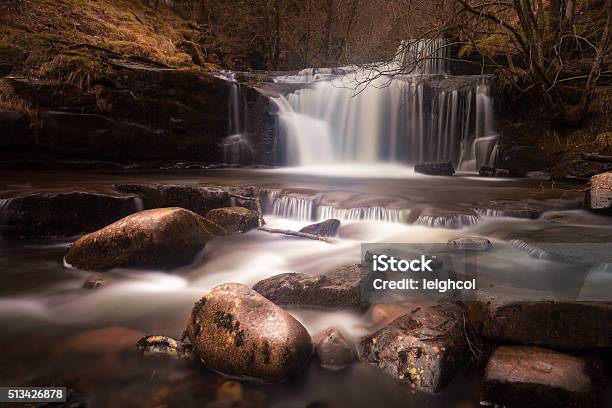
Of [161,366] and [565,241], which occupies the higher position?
[565,241]

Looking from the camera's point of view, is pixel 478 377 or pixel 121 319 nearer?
pixel 478 377

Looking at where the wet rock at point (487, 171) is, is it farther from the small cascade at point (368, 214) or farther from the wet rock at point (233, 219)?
the wet rock at point (233, 219)

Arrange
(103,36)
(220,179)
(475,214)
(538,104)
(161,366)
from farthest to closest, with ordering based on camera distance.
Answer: (103,36)
(538,104)
(220,179)
(475,214)
(161,366)

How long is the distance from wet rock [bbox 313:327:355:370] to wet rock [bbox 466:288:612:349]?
895 millimetres

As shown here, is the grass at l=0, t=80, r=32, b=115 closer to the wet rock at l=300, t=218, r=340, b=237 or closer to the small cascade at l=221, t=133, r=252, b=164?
the small cascade at l=221, t=133, r=252, b=164

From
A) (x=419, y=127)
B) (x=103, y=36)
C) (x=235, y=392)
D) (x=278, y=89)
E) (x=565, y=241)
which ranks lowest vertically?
(x=235, y=392)

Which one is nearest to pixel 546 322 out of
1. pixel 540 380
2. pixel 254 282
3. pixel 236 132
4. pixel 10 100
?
pixel 540 380

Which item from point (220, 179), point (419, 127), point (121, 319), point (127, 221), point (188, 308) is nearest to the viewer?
point (121, 319)

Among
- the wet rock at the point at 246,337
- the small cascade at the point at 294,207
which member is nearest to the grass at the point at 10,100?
the small cascade at the point at 294,207

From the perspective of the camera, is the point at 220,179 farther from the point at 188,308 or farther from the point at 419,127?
the point at 419,127

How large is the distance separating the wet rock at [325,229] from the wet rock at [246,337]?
2741mm

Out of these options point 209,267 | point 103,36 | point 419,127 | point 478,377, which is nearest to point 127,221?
point 209,267

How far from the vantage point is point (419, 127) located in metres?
11.9

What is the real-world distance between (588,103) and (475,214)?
565 cm
